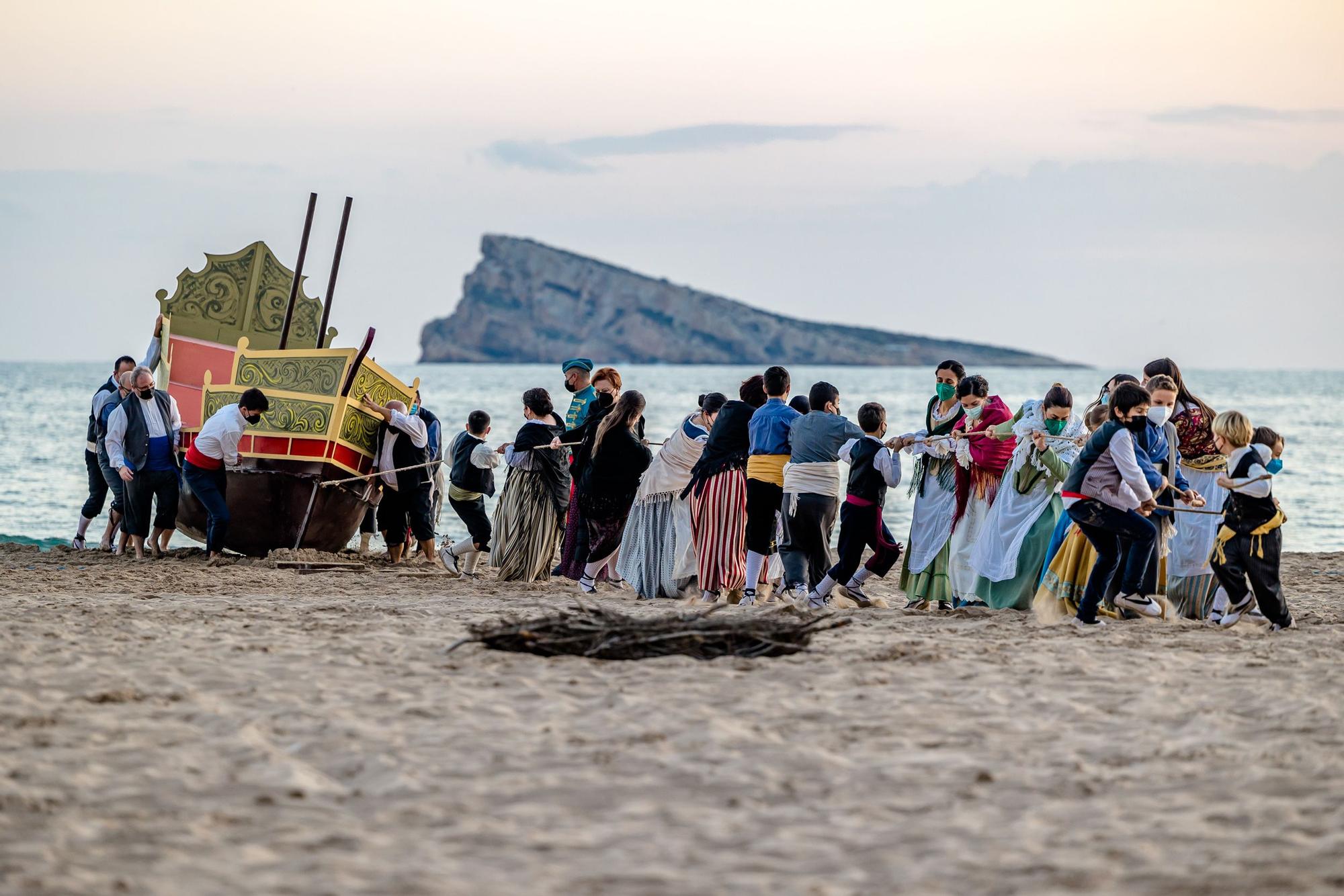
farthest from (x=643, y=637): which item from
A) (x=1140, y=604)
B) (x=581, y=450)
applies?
(x=581, y=450)

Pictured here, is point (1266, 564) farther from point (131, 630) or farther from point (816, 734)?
point (131, 630)

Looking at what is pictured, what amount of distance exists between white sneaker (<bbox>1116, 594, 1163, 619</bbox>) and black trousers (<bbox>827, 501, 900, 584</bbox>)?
1436 millimetres

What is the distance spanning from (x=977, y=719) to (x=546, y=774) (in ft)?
5.55

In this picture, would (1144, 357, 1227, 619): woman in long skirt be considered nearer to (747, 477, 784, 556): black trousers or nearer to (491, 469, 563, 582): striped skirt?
(747, 477, 784, 556): black trousers

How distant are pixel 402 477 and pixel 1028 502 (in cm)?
557

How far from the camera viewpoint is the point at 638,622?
22.3ft

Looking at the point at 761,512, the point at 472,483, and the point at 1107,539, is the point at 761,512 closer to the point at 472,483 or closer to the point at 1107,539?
the point at 1107,539

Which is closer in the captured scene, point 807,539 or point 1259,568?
point 1259,568

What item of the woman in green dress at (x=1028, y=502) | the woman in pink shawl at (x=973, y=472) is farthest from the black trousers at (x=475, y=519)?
the woman in green dress at (x=1028, y=502)

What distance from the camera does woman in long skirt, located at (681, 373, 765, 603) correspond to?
9.73m

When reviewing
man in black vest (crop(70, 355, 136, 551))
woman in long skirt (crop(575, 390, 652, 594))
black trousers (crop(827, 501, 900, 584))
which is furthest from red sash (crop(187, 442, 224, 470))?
black trousers (crop(827, 501, 900, 584))

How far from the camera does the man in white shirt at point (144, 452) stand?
38.6 feet

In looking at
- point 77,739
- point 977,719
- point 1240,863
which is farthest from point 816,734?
point 77,739

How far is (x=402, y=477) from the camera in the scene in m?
12.3
